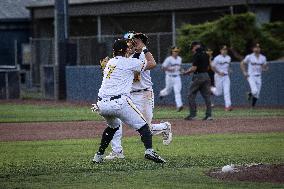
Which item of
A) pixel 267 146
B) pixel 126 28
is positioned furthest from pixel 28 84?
pixel 267 146

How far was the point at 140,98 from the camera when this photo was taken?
1602 centimetres

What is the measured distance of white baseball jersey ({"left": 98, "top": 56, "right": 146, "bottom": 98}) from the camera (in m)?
14.3

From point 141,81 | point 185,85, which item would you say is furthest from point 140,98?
point 185,85

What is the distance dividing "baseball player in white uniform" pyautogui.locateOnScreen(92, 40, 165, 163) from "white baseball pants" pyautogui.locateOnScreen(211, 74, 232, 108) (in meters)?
16.2

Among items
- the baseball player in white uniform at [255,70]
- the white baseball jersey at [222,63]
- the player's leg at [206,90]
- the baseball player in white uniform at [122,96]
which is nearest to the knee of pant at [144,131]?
the baseball player in white uniform at [122,96]

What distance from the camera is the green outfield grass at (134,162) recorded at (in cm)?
1220

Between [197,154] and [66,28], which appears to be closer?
[197,154]

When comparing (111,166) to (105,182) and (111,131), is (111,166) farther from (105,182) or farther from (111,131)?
(105,182)

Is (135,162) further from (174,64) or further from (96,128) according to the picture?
(174,64)

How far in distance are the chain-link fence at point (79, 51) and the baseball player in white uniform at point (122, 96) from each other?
23.7 metres

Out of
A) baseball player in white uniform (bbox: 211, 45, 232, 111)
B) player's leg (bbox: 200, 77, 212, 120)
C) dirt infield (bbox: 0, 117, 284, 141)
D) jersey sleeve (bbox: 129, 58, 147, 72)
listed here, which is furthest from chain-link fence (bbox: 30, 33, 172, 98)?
jersey sleeve (bbox: 129, 58, 147, 72)

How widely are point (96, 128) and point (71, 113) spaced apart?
6.74 metres

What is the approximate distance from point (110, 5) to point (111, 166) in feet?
104

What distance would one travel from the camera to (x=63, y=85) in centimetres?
3972
